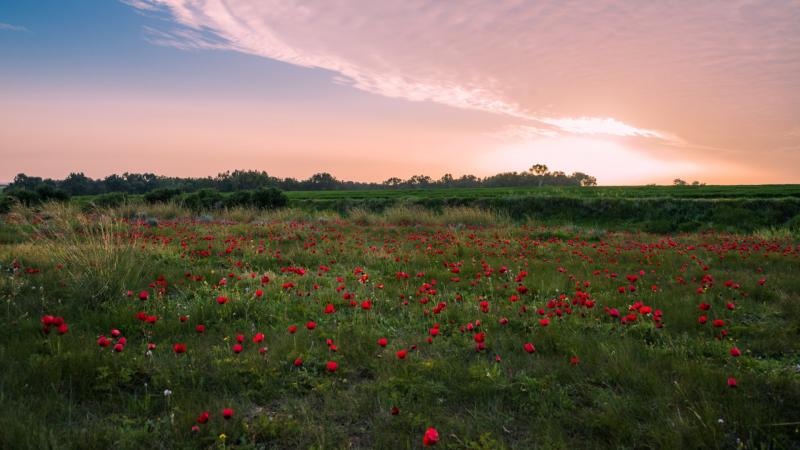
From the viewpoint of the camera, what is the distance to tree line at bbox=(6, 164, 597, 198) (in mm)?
58466

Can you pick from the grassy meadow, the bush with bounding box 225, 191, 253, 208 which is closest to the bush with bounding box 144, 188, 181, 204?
the bush with bounding box 225, 191, 253, 208

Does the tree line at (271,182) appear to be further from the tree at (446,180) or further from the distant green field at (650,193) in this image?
the distant green field at (650,193)

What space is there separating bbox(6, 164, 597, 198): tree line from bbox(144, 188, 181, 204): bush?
19.8m

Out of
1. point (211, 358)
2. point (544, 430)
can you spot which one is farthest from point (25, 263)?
point (544, 430)

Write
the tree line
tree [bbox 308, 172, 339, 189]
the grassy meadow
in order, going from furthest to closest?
tree [bbox 308, 172, 339, 189]
the tree line
the grassy meadow

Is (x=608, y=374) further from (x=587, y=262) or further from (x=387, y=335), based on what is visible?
(x=587, y=262)

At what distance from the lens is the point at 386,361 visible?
3789 mm

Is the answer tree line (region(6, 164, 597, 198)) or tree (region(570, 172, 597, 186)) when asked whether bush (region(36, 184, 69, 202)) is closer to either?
tree line (region(6, 164, 597, 198))

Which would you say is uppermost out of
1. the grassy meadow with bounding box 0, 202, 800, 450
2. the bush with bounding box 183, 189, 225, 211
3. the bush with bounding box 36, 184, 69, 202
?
the bush with bounding box 36, 184, 69, 202

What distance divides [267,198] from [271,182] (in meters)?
46.5

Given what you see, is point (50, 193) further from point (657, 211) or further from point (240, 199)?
point (657, 211)

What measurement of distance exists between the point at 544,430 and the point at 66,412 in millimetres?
3178

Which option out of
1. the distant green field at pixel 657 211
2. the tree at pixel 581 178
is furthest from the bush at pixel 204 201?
the tree at pixel 581 178

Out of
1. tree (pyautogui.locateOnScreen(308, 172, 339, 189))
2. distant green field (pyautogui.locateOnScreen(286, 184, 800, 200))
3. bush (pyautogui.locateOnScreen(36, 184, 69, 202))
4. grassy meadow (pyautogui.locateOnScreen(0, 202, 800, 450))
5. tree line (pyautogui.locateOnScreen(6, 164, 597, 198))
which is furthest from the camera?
tree (pyautogui.locateOnScreen(308, 172, 339, 189))
